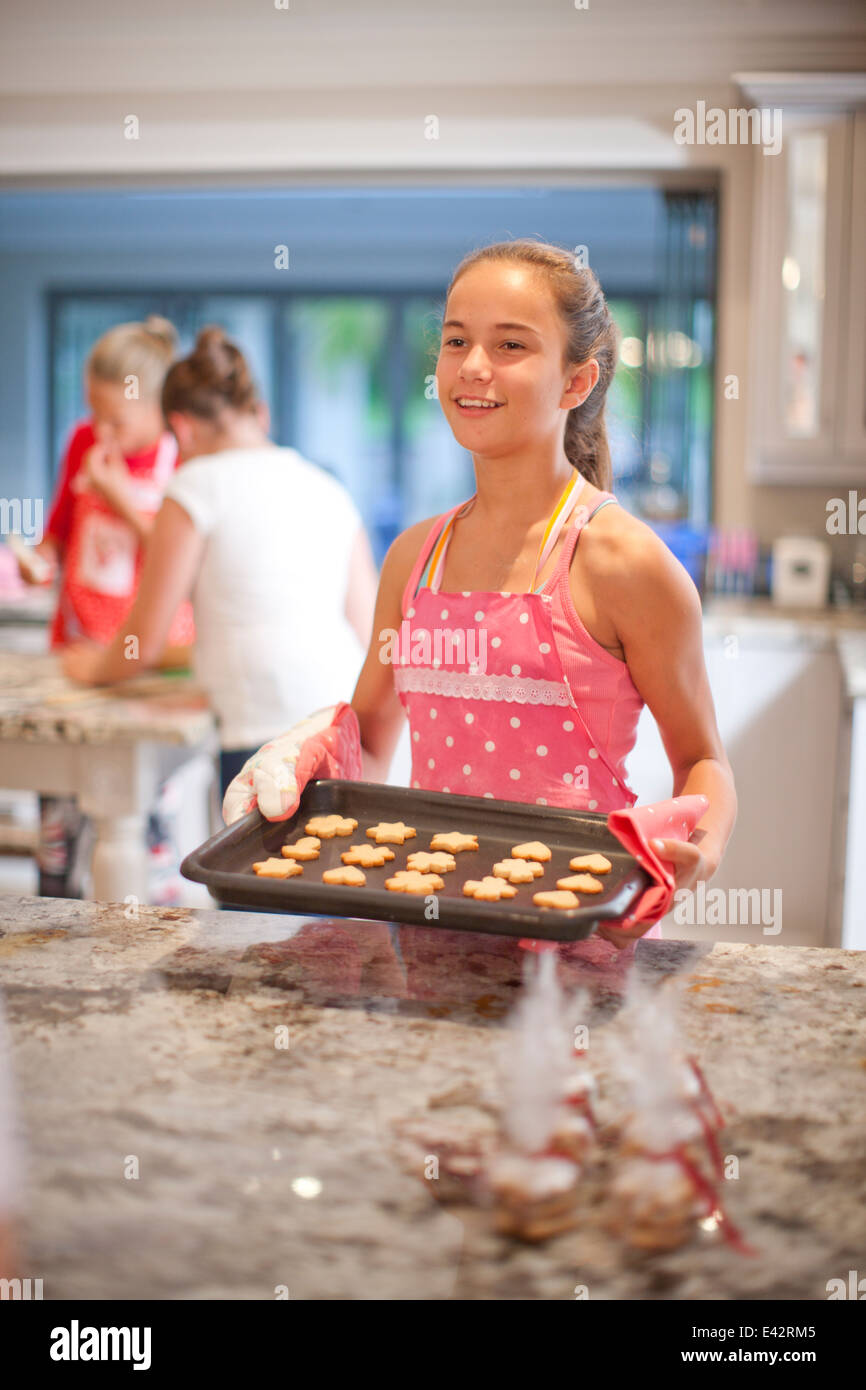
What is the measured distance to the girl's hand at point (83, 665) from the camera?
240 centimetres

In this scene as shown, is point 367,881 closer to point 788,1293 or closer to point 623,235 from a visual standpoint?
point 788,1293

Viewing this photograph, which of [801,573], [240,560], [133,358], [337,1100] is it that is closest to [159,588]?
[240,560]

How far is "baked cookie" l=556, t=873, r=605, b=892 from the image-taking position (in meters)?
1.02

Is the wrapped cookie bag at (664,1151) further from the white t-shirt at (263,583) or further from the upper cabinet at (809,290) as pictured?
the upper cabinet at (809,290)

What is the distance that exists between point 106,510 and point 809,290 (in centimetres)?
196

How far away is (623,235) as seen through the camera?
7594 millimetres

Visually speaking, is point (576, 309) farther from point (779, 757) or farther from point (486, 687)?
point (779, 757)

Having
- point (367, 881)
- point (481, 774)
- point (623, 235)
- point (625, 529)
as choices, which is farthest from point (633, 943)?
point (623, 235)

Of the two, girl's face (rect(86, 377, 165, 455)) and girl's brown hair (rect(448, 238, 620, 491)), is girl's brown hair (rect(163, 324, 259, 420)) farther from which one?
girl's brown hair (rect(448, 238, 620, 491))

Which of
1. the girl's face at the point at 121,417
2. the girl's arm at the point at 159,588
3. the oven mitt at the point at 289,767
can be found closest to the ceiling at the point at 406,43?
the girl's face at the point at 121,417

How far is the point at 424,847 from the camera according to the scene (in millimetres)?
1156

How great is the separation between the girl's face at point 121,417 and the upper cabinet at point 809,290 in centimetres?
Answer: 167
